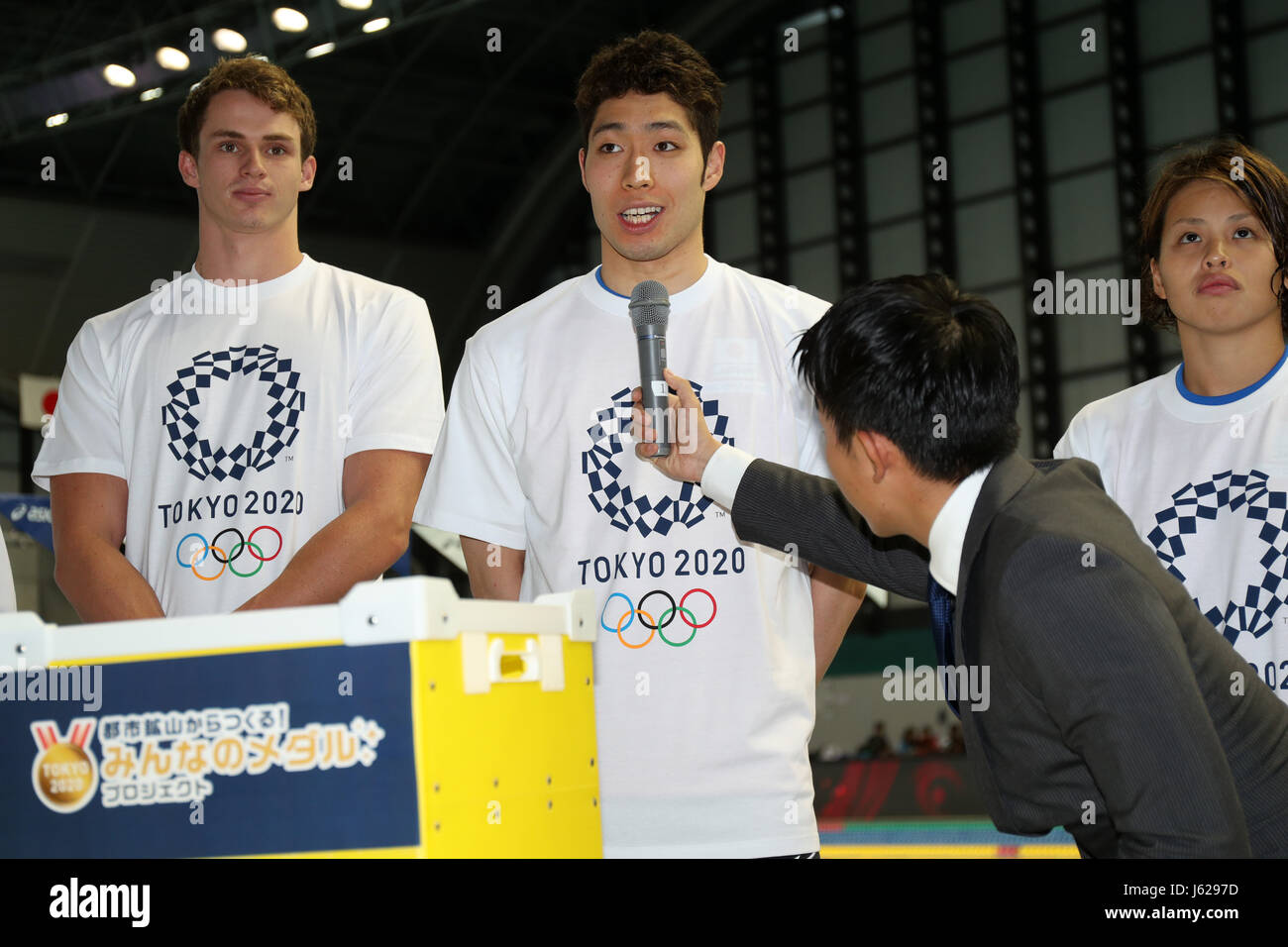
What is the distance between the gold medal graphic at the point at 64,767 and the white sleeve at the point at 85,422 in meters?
1.66

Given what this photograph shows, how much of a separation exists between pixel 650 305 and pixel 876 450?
2.74 feet

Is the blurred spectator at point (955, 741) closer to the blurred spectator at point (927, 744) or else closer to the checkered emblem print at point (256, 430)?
the blurred spectator at point (927, 744)

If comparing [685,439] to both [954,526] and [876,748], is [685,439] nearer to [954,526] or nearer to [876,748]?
[954,526]

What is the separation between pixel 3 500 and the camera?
973 centimetres

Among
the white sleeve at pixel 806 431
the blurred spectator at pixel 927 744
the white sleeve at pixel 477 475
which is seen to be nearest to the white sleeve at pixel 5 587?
the white sleeve at pixel 477 475

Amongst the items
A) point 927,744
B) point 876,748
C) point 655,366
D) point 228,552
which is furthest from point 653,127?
point 876,748

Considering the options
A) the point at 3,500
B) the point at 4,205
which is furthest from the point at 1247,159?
the point at 4,205

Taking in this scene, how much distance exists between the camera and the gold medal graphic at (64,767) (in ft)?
6.44

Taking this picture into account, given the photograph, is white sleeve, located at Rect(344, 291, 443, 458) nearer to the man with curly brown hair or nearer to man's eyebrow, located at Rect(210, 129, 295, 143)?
the man with curly brown hair

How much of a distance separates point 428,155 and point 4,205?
6.59 meters

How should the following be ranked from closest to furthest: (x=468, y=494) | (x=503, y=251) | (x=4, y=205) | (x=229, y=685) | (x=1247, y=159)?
(x=229, y=685) → (x=468, y=494) → (x=1247, y=159) → (x=4, y=205) → (x=503, y=251)

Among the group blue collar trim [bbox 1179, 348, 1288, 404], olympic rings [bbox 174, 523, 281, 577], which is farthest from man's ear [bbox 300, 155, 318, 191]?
blue collar trim [bbox 1179, 348, 1288, 404]

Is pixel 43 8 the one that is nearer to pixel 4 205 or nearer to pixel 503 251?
pixel 4 205
